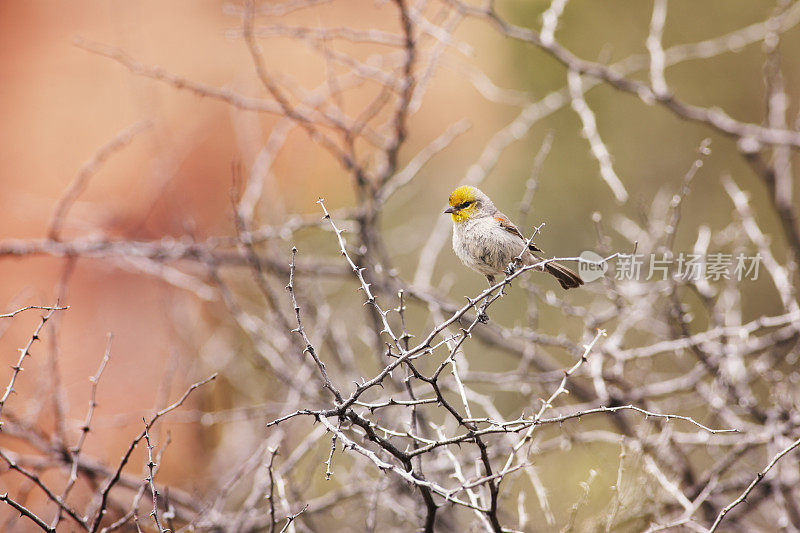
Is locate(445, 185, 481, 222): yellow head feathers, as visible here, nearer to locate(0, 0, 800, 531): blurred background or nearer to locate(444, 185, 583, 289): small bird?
locate(444, 185, 583, 289): small bird

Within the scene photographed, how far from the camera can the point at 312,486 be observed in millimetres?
7270

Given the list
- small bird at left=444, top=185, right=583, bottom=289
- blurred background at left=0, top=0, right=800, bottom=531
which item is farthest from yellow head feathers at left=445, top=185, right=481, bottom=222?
blurred background at left=0, top=0, right=800, bottom=531

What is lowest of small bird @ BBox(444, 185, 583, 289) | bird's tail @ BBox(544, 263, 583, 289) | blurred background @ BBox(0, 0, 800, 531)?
bird's tail @ BBox(544, 263, 583, 289)

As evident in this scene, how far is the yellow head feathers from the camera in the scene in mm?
2557

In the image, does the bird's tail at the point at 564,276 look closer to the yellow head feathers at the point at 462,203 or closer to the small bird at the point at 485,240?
the small bird at the point at 485,240

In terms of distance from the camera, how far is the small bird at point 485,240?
2.48 meters

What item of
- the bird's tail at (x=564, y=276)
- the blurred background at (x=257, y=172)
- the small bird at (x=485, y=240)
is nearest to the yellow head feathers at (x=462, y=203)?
the small bird at (x=485, y=240)

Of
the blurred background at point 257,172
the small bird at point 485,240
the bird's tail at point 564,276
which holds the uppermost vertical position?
the blurred background at point 257,172

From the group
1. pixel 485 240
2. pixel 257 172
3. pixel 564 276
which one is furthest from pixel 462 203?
pixel 257 172

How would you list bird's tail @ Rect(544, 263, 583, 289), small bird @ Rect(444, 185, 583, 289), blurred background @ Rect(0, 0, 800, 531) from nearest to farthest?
small bird @ Rect(444, 185, 583, 289) < bird's tail @ Rect(544, 263, 583, 289) < blurred background @ Rect(0, 0, 800, 531)

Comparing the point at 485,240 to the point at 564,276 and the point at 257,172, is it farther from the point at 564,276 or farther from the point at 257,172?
the point at 257,172

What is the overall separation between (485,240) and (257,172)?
3.24 meters

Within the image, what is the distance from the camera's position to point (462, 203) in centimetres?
256

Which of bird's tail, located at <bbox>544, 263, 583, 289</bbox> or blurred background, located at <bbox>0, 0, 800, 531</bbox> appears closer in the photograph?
bird's tail, located at <bbox>544, 263, 583, 289</bbox>
